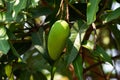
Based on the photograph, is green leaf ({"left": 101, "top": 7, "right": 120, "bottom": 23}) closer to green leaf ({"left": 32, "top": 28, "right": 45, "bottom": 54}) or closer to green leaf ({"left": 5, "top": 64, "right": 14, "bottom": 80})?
green leaf ({"left": 32, "top": 28, "right": 45, "bottom": 54})

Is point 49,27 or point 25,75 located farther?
point 25,75

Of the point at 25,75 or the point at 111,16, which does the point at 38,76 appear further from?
the point at 111,16

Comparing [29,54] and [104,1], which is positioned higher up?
[104,1]

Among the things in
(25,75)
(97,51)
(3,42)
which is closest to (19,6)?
(3,42)

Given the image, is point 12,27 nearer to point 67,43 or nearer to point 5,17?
point 5,17

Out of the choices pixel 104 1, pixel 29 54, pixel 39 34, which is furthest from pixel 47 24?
pixel 29 54

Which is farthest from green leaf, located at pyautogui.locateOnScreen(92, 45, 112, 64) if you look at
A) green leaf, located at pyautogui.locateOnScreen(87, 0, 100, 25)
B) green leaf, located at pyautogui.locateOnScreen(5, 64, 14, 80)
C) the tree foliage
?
green leaf, located at pyautogui.locateOnScreen(5, 64, 14, 80)

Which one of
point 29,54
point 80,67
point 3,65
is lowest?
point 29,54

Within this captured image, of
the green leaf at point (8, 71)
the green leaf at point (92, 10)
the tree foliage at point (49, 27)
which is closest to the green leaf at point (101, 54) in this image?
the tree foliage at point (49, 27)

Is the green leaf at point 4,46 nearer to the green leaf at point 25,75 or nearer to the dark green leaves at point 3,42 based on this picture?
the dark green leaves at point 3,42
